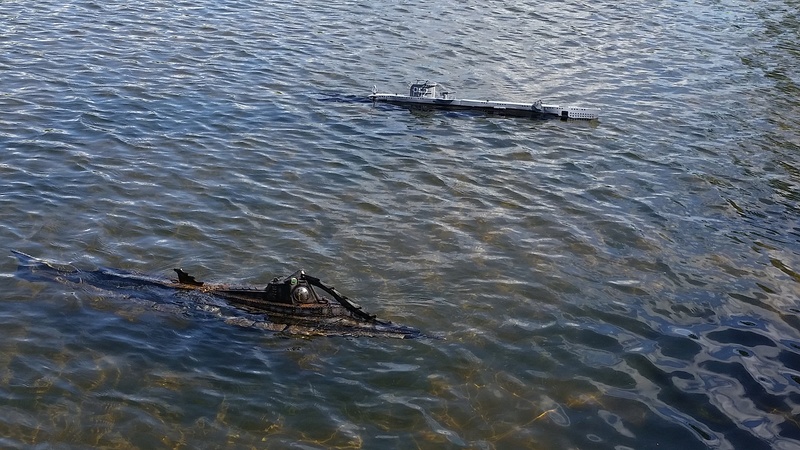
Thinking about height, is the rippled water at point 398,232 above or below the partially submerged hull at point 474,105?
below

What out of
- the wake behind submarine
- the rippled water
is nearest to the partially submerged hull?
the rippled water

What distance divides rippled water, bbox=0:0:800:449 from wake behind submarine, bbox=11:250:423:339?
241 millimetres

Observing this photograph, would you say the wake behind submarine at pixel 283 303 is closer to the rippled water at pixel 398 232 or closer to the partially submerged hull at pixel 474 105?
the rippled water at pixel 398 232

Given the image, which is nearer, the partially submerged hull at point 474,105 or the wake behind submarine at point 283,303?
the wake behind submarine at point 283,303

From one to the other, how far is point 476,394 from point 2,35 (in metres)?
22.8

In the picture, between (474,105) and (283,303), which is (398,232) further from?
(474,105)

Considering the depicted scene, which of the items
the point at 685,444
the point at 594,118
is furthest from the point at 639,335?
the point at 594,118

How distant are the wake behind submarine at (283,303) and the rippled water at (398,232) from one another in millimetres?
241

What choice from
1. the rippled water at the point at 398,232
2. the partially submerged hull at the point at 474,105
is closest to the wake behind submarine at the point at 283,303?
the rippled water at the point at 398,232

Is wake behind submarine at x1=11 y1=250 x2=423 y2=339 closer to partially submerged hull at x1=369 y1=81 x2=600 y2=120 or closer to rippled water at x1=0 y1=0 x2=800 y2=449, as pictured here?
rippled water at x1=0 y1=0 x2=800 y2=449

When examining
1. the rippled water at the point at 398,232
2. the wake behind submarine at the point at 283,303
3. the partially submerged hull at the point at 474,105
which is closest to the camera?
the rippled water at the point at 398,232

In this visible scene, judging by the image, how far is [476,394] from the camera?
40.3 ft

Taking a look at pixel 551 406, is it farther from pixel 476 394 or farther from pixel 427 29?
pixel 427 29

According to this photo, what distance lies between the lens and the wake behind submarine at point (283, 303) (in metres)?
12.9
